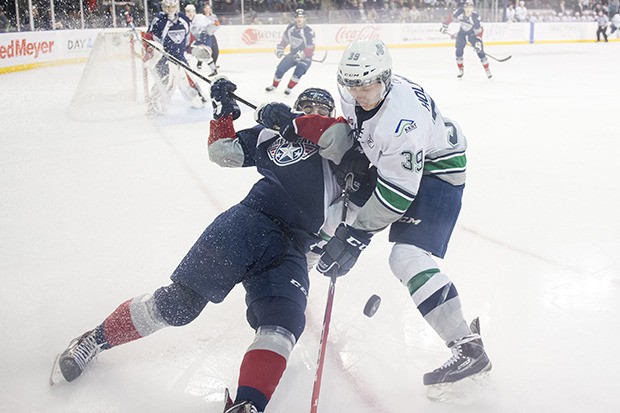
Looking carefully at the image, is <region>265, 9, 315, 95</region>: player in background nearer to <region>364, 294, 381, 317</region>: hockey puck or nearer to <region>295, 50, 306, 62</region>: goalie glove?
<region>295, 50, 306, 62</region>: goalie glove

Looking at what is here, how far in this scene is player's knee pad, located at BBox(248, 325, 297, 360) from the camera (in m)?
1.53

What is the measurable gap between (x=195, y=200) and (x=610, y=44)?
47.0 feet

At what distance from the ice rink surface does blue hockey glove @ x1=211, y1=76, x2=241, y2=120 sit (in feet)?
2.12

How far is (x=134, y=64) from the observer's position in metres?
6.18

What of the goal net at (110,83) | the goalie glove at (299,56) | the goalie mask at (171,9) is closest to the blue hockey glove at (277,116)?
the goal net at (110,83)

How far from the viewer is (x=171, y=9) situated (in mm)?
6180

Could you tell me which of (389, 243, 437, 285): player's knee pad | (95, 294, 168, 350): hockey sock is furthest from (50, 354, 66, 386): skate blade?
(389, 243, 437, 285): player's knee pad

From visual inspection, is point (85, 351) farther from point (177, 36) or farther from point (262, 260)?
point (177, 36)

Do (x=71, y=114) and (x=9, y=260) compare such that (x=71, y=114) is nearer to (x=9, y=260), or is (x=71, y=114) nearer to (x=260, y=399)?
(x=9, y=260)

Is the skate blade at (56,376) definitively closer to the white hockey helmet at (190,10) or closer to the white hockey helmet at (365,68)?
the white hockey helmet at (365,68)

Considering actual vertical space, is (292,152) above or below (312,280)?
above

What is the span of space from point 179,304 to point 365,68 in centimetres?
73

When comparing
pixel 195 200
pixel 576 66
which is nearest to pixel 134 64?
pixel 195 200

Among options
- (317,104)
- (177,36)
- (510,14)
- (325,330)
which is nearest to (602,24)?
(510,14)
